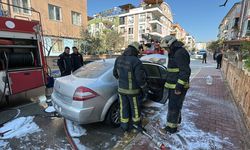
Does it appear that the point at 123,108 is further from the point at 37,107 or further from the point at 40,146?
the point at 37,107

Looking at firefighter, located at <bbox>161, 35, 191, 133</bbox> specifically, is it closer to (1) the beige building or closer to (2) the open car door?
(2) the open car door

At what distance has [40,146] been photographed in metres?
2.96

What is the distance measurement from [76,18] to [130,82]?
15.9m

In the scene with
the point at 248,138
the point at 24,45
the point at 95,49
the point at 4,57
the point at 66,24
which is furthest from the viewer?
the point at 95,49

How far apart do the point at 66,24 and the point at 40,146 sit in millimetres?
14537

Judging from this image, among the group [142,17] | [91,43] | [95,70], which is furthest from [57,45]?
[142,17]

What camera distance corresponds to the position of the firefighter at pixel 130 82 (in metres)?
3.01

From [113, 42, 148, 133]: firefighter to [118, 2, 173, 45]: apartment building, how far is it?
101 ft

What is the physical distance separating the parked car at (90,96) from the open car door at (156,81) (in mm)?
191

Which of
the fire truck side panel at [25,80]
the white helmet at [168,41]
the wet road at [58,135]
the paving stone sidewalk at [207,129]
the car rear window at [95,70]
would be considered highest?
the white helmet at [168,41]

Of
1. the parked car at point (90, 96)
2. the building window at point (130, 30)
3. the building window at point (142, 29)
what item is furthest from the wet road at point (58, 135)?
the building window at point (130, 30)

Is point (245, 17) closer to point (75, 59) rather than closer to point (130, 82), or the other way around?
point (75, 59)

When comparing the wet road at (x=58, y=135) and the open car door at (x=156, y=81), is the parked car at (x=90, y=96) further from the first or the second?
the wet road at (x=58, y=135)

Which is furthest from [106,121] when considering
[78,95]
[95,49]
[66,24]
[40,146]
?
[95,49]
